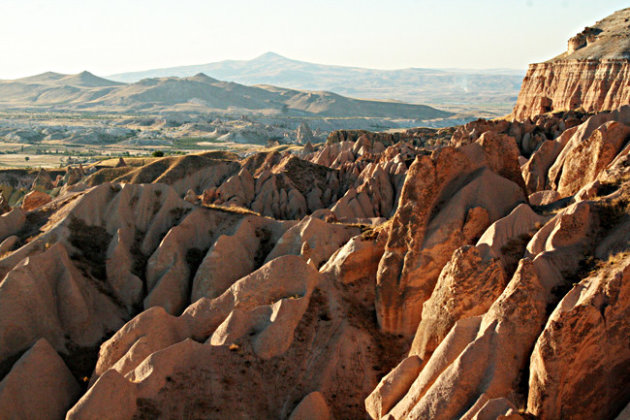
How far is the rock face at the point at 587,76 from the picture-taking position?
83.7 metres

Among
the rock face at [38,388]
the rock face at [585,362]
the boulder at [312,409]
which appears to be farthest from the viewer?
the rock face at [38,388]

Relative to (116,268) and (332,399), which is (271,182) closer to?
(116,268)

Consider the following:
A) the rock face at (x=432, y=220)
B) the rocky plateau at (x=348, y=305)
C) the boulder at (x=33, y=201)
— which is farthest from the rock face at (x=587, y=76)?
the boulder at (x=33, y=201)

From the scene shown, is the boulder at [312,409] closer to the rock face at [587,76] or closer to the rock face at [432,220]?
the rock face at [432,220]

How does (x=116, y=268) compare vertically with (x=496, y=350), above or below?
below

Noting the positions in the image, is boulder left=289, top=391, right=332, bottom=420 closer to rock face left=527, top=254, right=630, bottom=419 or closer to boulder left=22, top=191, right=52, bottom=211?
rock face left=527, top=254, right=630, bottom=419

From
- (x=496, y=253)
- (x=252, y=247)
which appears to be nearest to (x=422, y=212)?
(x=496, y=253)

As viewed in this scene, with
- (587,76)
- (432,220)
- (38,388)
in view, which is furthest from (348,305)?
(587,76)

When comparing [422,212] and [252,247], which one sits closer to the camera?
[422,212]

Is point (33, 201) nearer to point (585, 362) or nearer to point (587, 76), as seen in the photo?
point (585, 362)

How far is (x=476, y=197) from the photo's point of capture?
19672mm

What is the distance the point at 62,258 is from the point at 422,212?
15.8 m

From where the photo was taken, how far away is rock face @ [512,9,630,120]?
275ft

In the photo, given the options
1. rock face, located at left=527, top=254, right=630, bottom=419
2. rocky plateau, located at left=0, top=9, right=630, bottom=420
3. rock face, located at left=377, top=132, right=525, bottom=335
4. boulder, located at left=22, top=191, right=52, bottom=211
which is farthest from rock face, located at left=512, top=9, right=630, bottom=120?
rock face, located at left=527, top=254, right=630, bottom=419
